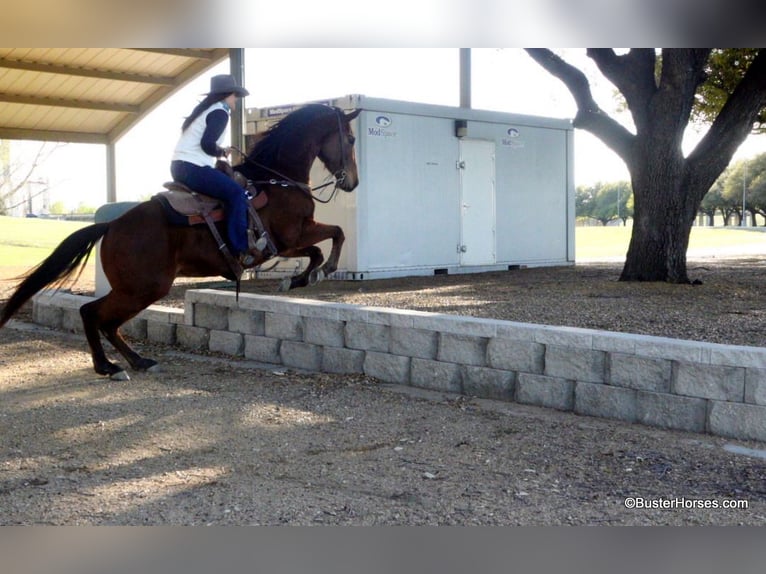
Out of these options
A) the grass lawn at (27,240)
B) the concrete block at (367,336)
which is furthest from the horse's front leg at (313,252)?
the grass lawn at (27,240)

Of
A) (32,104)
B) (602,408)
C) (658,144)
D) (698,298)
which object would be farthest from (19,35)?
(32,104)

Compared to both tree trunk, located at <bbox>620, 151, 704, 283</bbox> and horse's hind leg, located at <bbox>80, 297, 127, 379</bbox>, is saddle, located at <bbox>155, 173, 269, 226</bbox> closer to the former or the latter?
horse's hind leg, located at <bbox>80, 297, 127, 379</bbox>

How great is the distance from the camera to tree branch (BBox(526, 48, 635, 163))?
13545 millimetres

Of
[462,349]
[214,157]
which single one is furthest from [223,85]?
[462,349]

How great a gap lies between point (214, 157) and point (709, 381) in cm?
448

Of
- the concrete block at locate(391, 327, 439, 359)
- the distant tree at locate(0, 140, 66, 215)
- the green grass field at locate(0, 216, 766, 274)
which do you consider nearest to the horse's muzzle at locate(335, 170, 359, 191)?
the concrete block at locate(391, 327, 439, 359)

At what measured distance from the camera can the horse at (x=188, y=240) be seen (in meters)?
7.66

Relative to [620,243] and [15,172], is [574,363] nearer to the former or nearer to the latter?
[620,243]

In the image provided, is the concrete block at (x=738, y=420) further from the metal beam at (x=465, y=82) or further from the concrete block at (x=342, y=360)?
the metal beam at (x=465, y=82)

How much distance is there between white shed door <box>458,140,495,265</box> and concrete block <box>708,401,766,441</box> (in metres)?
10.5

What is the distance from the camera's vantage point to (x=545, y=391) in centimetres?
672

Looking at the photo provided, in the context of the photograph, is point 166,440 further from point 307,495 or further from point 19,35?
point 19,35

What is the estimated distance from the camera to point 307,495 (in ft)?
15.3

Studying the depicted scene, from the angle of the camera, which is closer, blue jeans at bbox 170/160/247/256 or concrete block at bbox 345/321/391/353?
blue jeans at bbox 170/160/247/256
